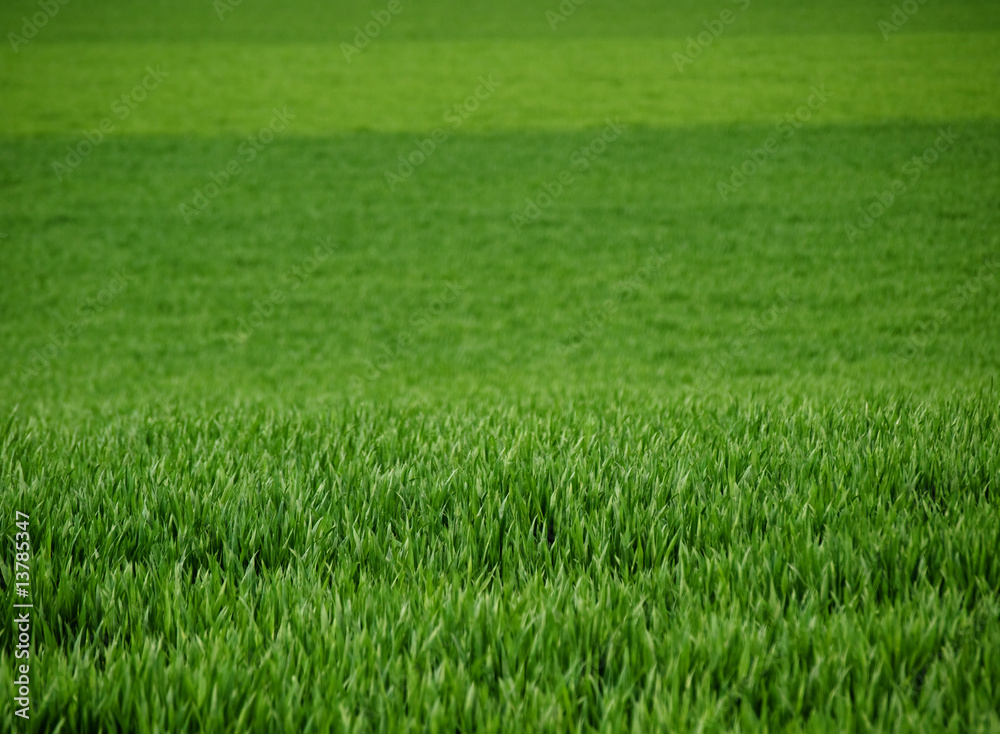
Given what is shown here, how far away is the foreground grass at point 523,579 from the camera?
6.09 ft

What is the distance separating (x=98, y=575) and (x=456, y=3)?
102 ft

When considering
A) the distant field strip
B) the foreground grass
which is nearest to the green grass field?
the foreground grass

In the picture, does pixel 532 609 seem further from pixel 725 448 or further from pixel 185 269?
pixel 185 269

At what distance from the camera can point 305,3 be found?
96.5 ft

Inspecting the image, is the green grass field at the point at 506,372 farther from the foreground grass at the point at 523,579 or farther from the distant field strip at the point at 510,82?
the distant field strip at the point at 510,82

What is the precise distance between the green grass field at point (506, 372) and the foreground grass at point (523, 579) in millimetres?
18

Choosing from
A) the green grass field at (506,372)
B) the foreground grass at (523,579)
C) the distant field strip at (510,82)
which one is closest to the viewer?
the foreground grass at (523,579)

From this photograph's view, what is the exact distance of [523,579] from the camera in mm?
2459

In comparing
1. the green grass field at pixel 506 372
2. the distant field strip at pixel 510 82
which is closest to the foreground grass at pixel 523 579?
the green grass field at pixel 506 372

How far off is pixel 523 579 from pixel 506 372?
5771 mm

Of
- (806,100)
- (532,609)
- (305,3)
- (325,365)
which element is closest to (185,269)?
(325,365)

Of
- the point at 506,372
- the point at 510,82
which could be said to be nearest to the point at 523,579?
the point at 506,372

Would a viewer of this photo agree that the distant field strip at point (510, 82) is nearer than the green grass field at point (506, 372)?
No

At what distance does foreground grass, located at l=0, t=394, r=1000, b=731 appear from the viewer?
1.86 meters
